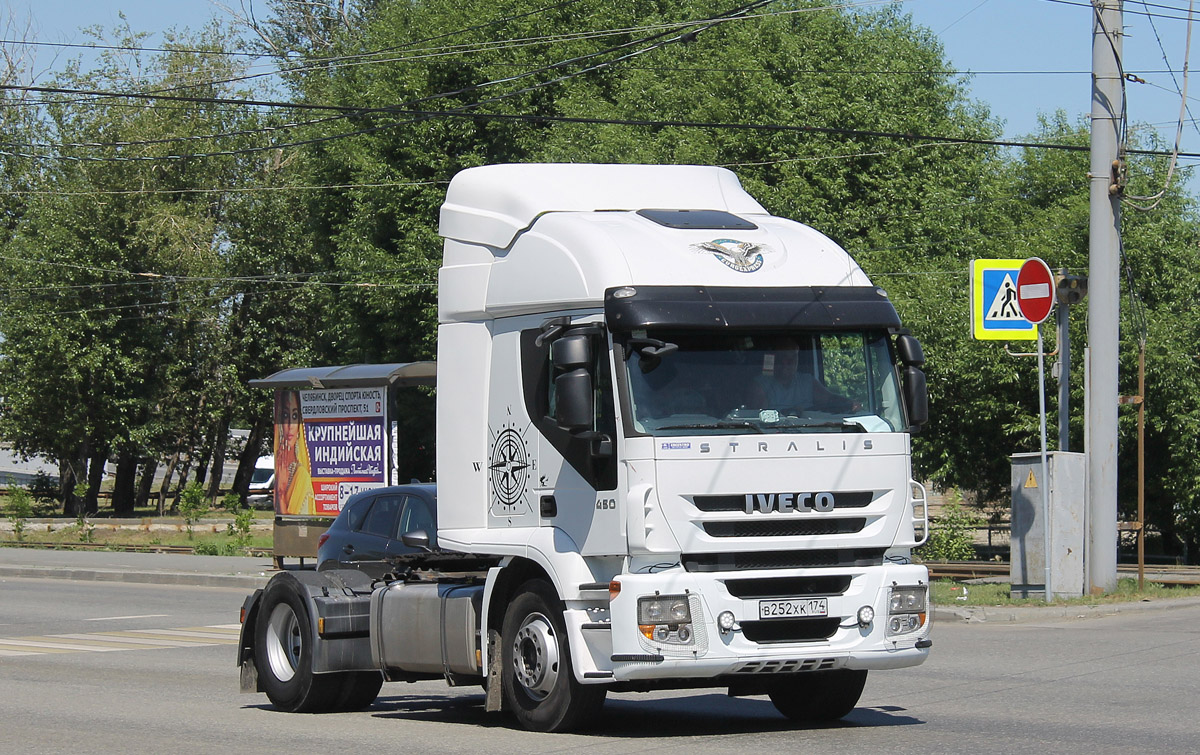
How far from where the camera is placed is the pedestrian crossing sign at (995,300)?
711 inches

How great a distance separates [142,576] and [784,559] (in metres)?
20.3

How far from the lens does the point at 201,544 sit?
33750mm

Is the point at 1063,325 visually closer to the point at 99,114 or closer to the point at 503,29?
the point at 503,29

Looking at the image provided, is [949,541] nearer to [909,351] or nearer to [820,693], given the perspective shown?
[820,693]

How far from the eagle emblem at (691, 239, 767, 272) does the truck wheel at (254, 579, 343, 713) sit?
3942mm

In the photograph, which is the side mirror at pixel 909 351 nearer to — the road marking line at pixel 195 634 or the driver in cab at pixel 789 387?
the driver in cab at pixel 789 387

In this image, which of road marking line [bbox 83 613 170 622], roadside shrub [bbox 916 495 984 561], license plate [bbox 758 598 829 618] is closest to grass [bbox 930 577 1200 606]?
roadside shrub [bbox 916 495 984 561]

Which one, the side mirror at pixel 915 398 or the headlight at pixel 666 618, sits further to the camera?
the side mirror at pixel 915 398

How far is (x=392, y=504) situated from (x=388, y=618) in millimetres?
6100

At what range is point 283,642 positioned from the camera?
11.2 meters

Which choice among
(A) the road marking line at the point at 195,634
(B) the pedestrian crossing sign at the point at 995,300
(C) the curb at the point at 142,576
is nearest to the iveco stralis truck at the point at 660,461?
(A) the road marking line at the point at 195,634

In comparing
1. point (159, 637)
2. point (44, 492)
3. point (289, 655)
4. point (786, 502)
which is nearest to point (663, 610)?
point (786, 502)

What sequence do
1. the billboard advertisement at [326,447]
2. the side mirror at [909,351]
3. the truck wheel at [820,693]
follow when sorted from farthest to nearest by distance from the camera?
1. the billboard advertisement at [326,447]
2. the truck wheel at [820,693]
3. the side mirror at [909,351]

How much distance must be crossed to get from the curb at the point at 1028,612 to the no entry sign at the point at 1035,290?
3360 millimetres
